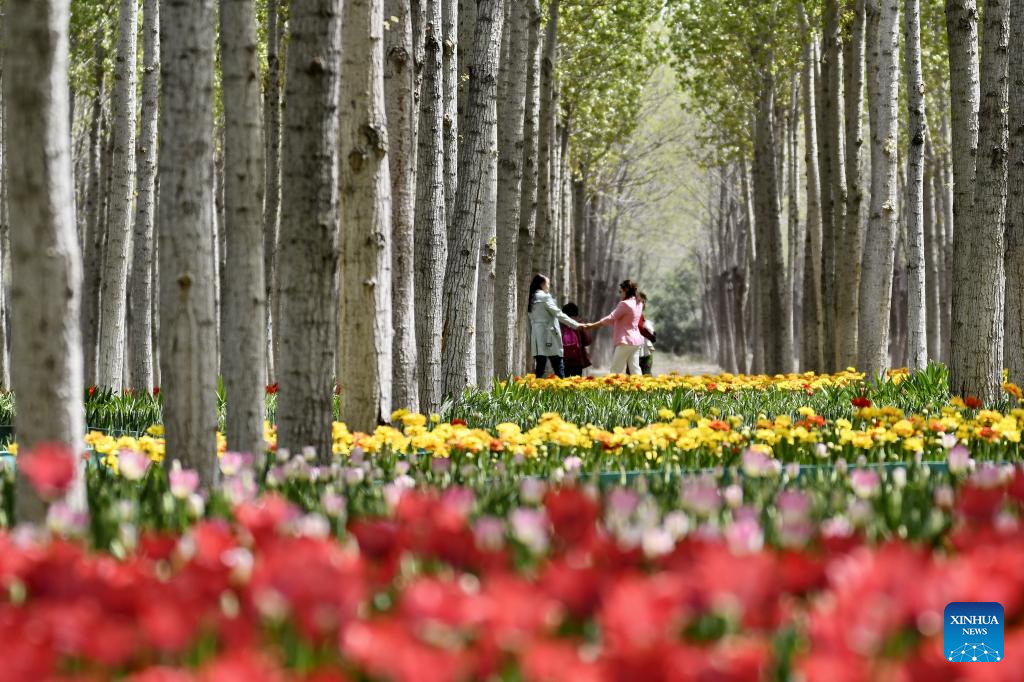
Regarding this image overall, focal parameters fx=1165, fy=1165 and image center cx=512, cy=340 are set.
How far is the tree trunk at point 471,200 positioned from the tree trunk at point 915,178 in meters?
4.88

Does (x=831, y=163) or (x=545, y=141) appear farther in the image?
(x=545, y=141)

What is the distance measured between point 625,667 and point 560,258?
2414 centimetres

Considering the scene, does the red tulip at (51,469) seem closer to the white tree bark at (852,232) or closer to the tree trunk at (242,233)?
the tree trunk at (242,233)

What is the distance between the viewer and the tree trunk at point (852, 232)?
14266 mm

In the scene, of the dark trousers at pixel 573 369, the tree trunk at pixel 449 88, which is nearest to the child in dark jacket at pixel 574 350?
the dark trousers at pixel 573 369

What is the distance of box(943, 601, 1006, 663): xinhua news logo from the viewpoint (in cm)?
184

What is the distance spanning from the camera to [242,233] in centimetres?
438

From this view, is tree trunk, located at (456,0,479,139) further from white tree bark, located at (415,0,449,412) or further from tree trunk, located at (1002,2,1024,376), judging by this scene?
tree trunk, located at (1002,2,1024,376)

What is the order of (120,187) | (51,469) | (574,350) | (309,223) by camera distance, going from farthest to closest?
(574,350) → (120,187) → (309,223) → (51,469)

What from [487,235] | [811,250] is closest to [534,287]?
[811,250]

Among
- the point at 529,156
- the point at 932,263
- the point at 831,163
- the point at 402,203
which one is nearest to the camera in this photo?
the point at 402,203

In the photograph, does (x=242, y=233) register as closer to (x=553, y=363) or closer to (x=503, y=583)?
Result: (x=503, y=583)

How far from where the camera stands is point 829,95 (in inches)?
631

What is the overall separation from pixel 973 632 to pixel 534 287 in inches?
582
